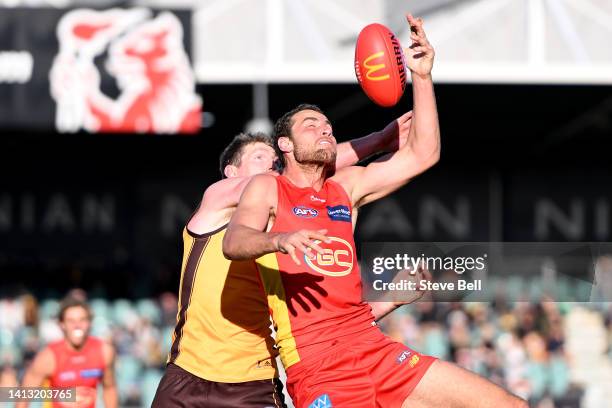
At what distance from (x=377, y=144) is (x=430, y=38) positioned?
1079 centimetres

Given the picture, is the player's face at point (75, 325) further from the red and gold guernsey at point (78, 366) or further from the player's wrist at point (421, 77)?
the player's wrist at point (421, 77)

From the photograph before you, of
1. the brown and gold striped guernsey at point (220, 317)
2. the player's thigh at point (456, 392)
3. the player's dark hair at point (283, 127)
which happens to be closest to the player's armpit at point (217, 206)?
the brown and gold striped guernsey at point (220, 317)

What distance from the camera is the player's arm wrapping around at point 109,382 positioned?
7.84m

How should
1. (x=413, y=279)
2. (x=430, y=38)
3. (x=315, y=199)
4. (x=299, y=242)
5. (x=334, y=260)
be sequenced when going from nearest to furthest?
(x=299, y=242), (x=334, y=260), (x=315, y=199), (x=413, y=279), (x=430, y=38)

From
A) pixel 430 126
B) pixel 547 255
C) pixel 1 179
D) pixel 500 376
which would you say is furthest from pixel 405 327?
pixel 1 179

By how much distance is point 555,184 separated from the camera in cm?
2345

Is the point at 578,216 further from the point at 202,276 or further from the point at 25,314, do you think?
the point at 202,276

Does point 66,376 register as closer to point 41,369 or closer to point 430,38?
point 41,369

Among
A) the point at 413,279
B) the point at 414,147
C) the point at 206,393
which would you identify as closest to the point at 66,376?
the point at 206,393

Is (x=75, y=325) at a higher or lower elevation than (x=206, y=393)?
higher

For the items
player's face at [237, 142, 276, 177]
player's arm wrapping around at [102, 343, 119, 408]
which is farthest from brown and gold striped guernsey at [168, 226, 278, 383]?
player's arm wrapping around at [102, 343, 119, 408]

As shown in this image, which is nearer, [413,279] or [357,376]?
[357,376]

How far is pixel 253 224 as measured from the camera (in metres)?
4.92

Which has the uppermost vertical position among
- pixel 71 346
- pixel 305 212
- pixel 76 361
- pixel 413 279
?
pixel 305 212
